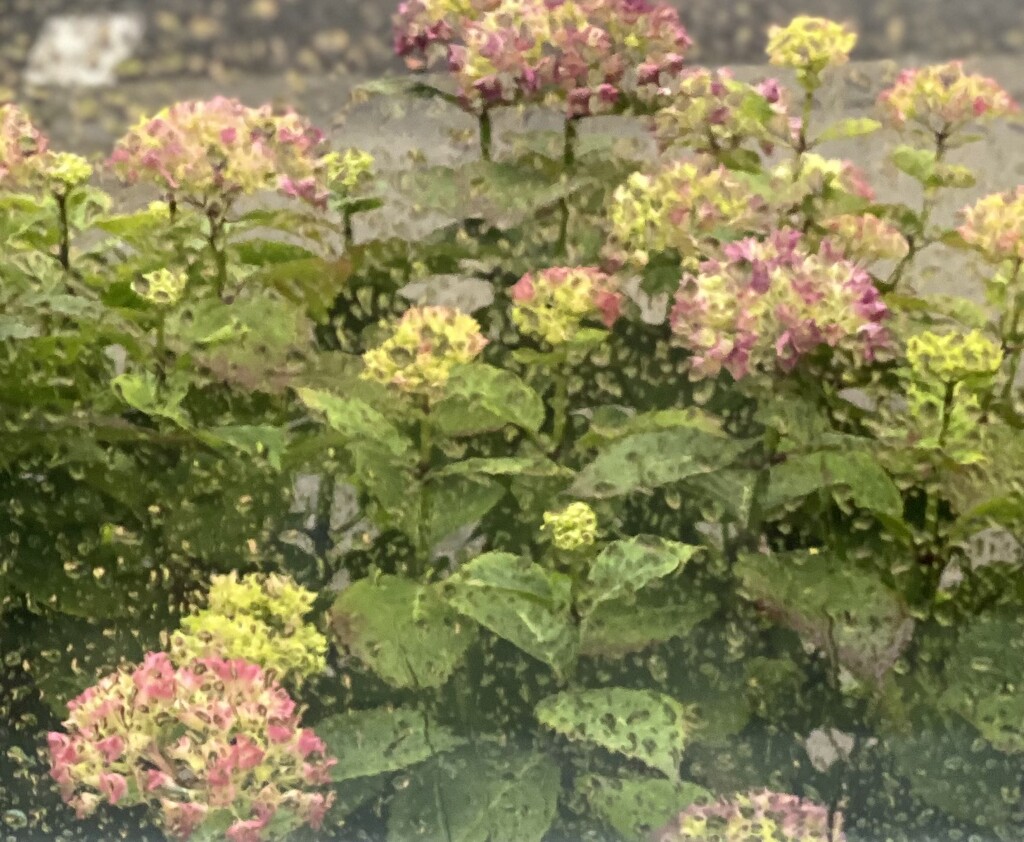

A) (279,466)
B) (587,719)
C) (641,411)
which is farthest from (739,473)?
(279,466)

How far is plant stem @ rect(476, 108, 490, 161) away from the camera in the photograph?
2.14 feet

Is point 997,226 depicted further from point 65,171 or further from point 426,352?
point 65,171

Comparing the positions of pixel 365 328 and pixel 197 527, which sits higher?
pixel 365 328

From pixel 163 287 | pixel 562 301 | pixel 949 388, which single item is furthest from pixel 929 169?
pixel 163 287

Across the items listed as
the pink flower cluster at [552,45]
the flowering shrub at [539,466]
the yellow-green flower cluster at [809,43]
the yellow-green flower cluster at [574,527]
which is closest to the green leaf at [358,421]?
the flowering shrub at [539,466]

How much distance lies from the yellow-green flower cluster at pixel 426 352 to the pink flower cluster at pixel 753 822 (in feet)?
1.03

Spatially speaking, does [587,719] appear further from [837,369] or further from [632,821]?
[837,369]

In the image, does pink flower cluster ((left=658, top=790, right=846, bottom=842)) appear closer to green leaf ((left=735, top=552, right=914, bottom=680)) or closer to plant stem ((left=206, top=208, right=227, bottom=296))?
green leaf ((left=735, top=552, right=914, bottom=680))

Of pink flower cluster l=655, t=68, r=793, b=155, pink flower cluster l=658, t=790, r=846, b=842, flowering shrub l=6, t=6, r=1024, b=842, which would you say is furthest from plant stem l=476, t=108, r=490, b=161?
pink flower cluster l=658, t=790, r=846, b=842

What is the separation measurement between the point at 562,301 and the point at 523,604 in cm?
18

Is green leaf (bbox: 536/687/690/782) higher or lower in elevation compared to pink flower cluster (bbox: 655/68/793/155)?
lower

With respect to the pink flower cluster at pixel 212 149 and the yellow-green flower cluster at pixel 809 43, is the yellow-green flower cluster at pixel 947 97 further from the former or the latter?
the pink flower cluster at pixel 212 149

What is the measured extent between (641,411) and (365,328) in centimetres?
19

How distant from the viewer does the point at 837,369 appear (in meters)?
0.63
